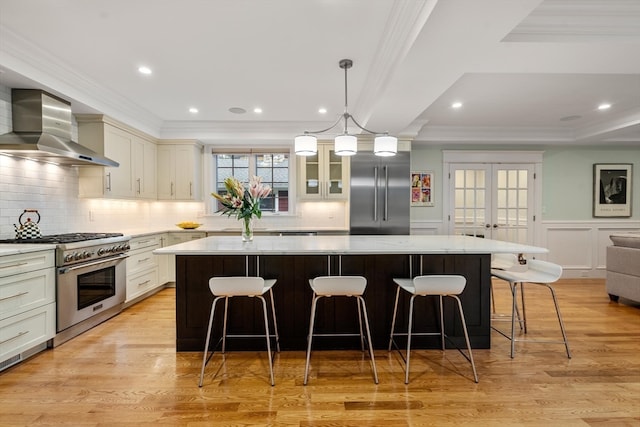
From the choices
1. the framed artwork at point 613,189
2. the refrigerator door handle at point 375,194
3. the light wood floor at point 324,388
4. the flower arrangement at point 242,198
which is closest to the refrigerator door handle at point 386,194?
the refrigerator door handle at point 375,194

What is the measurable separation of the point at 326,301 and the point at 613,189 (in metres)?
6.13

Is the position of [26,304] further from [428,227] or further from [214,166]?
[428,227]

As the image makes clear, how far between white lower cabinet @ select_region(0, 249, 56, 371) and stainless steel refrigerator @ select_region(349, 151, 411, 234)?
3.67 metres

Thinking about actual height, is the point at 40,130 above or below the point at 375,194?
above

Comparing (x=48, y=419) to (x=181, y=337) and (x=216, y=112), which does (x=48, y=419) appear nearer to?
(x=181, y=337)

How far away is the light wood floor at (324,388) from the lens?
6.23ft

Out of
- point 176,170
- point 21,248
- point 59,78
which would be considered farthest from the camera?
point 176,170

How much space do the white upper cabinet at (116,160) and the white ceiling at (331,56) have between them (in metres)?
0.25

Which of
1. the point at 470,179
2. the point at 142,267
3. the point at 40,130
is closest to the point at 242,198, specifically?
the point at 40,130

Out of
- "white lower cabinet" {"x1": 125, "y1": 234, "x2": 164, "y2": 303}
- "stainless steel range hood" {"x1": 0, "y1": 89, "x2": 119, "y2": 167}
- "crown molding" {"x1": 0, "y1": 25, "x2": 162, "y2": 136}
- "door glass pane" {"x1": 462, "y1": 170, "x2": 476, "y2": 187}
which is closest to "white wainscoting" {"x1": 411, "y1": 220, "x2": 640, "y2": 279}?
"door glass pane" {"x1": 462, "y1": 170, "x2": 476, "y2": 187}

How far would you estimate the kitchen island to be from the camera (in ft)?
9.02

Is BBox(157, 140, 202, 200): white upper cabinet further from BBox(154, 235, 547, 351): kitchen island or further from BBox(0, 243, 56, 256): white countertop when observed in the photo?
BBox(154, 235, 547, 351): kitchen island

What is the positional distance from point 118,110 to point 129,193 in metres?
1.12

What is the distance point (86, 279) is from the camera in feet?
10.4
